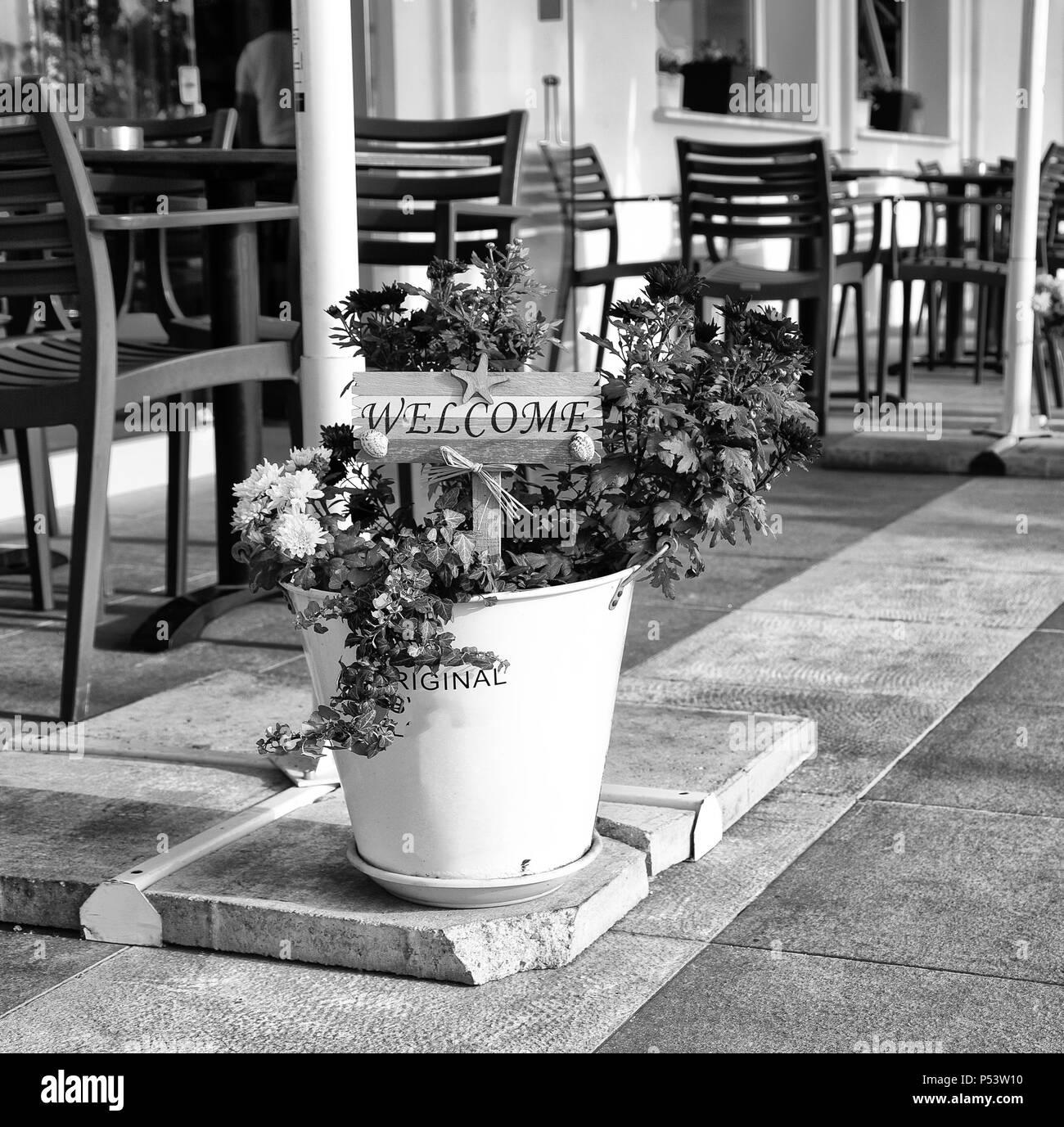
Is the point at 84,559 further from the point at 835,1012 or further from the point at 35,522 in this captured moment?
the point at 835,1012

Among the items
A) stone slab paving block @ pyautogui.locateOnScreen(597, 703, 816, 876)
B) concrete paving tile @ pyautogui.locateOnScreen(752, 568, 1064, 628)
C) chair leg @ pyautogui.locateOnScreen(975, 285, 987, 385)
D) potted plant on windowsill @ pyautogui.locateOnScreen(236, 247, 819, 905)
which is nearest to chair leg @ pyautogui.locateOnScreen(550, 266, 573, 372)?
chair leg @ pyautogui.locateOnScreen(975, 285, 987, 385)

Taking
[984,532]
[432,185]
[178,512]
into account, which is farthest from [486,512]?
[984,532]

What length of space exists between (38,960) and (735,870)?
3.30 ft

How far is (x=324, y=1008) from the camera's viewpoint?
2.00 m

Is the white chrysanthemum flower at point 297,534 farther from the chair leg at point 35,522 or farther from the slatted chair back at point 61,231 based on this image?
the chair leg at point 35,522

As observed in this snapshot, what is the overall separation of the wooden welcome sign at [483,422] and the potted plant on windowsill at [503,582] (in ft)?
0.09

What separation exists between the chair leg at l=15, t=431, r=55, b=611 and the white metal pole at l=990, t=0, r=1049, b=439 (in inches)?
151

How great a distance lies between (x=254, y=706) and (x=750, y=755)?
3.17ft

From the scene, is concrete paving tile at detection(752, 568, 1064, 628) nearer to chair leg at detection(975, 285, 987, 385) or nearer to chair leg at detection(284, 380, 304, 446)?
chair leg at detection(284, 380, 304, 446)

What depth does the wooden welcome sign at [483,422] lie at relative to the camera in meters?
2.03

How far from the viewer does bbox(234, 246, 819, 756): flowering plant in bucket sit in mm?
1954

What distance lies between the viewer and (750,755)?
8.97ft

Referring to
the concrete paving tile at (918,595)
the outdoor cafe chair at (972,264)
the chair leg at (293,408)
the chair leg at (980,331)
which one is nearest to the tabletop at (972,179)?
the outdoor cafe chair at (972,264)
